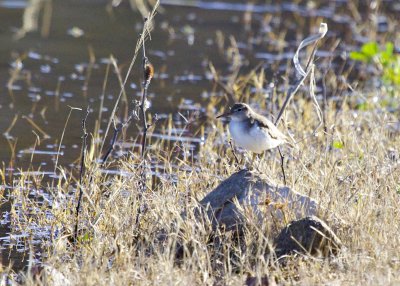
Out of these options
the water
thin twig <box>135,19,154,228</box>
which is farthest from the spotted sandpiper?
the water

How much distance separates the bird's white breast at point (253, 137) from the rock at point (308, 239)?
29.8 inches

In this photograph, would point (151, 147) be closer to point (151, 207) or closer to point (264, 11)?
point (151, 207)

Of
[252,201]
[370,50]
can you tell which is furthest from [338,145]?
[370,50]

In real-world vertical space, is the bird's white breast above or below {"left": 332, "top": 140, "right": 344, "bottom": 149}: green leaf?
below

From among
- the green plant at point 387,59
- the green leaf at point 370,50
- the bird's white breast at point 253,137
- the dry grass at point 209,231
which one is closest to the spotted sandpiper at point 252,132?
the bird's white breast at point 253,137

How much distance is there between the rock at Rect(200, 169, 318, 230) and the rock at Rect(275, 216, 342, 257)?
251 millimetres

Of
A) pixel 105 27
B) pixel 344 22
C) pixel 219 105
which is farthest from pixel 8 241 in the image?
pixel 344 22

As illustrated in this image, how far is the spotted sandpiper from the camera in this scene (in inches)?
265

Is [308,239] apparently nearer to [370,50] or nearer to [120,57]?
[370,50]

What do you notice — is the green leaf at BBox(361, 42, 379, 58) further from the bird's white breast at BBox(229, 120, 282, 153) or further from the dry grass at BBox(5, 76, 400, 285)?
the bird's white breast at BBox(229, 120, 282, 153)

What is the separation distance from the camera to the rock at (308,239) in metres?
6.16

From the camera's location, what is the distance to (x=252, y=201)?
21.6ft

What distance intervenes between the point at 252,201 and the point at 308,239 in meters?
0.59

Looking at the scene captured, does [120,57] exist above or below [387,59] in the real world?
above
